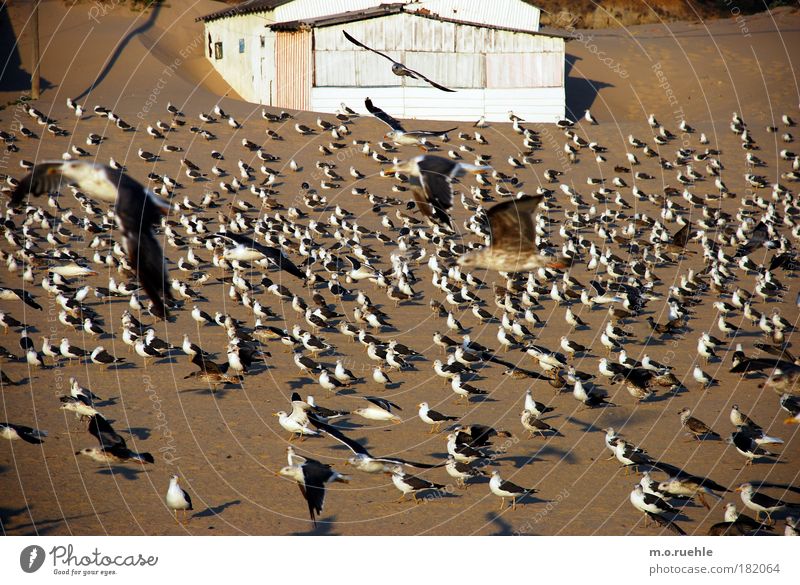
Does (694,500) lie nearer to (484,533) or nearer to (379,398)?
(484,533)

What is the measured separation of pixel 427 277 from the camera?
3294cm

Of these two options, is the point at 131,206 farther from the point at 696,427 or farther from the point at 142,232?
the point at 696,427

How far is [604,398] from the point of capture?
2328 centimetres

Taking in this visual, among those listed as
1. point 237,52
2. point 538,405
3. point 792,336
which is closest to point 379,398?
point 538,405

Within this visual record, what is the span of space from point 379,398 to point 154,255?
9815mm

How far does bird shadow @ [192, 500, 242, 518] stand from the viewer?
1716 cm

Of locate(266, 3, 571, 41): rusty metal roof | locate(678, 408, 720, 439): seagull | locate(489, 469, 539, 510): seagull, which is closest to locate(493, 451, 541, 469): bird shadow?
locate(489, 469, 539, 510): seagull

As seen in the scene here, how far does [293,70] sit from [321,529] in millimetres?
36842

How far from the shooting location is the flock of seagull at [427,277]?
1791 cm

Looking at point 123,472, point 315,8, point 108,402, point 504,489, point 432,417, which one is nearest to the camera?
point 504,489

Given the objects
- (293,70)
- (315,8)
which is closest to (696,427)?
(293,70)

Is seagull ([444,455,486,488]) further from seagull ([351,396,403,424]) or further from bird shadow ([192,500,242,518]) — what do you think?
bird shadow ([192,500,242,518])

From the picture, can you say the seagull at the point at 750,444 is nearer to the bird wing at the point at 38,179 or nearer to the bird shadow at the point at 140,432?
the bird shadow at the point at 140,432

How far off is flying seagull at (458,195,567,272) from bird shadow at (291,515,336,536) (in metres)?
5.06
